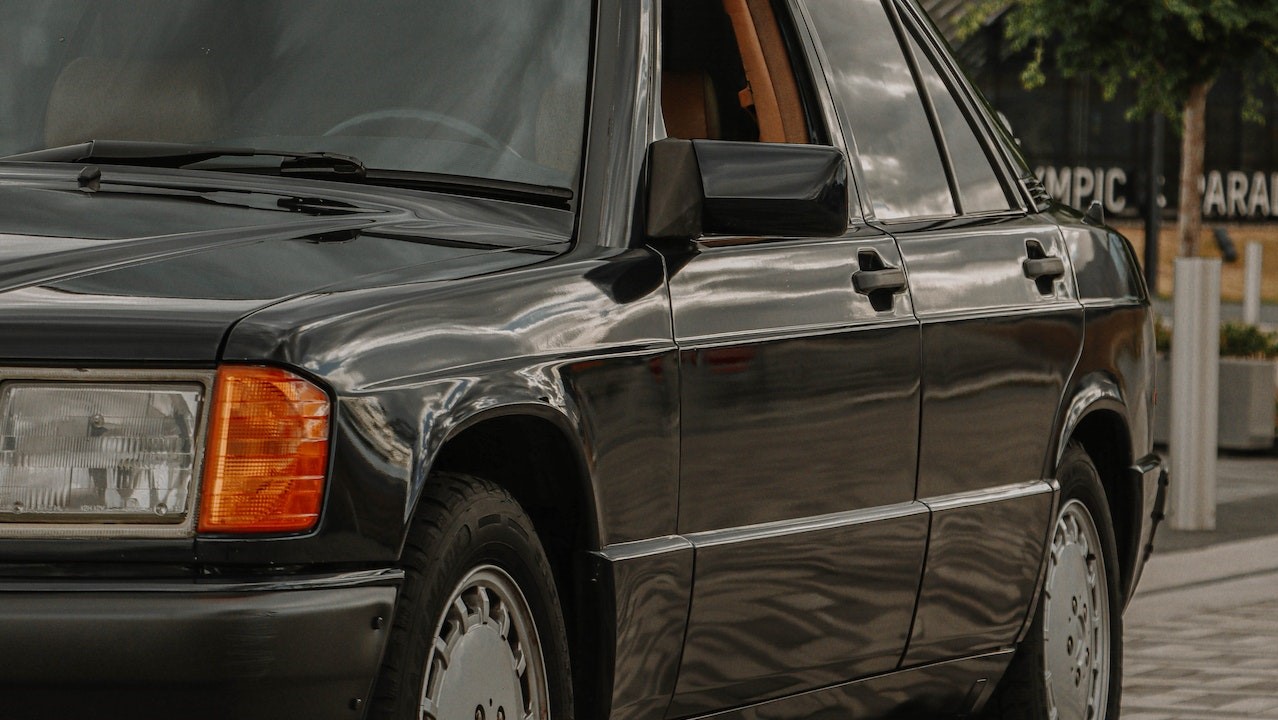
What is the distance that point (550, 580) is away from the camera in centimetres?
388

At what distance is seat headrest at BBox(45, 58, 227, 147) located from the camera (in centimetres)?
438

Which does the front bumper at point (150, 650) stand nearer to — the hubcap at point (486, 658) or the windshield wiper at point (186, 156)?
the hubcap at point (486, 658)

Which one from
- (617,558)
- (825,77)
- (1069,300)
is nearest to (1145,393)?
(1069,300)

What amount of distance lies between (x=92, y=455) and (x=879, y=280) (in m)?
2.19

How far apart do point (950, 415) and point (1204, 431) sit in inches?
288

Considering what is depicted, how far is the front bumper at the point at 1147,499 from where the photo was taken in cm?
640

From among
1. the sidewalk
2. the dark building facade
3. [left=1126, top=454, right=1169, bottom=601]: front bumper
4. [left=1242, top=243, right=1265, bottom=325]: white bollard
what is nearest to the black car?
[left=1126, top=454, right=1169, bottom=601]: front bumper

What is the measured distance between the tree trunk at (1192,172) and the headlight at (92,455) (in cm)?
1558

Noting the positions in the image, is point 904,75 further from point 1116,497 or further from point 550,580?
point 550,580

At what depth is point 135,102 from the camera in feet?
14.6

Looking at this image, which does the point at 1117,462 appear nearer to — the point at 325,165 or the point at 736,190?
the point at 736,190

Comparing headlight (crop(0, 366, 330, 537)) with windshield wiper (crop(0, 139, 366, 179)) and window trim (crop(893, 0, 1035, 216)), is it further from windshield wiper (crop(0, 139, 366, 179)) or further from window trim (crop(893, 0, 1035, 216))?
window trim (crop(893, 0, 1035, 216))

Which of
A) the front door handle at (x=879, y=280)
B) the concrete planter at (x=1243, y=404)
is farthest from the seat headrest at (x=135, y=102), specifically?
the concrete planter at (x=1243, y=404)

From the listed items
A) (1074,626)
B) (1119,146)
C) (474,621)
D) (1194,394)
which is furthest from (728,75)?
(1119,146)
